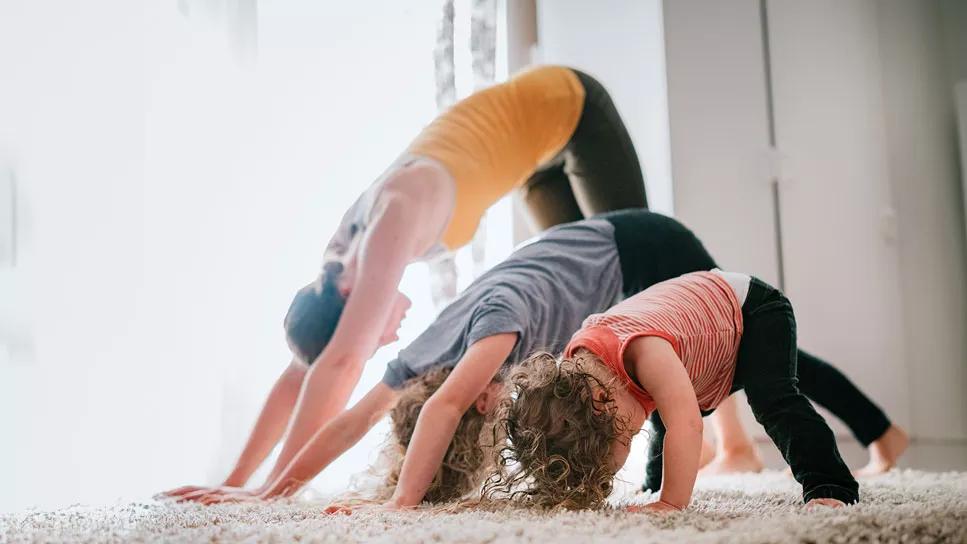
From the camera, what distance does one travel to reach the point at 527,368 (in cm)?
89

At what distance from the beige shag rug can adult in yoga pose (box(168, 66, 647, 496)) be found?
27 centimetres

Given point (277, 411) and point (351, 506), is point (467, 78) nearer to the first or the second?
point (277, 411)

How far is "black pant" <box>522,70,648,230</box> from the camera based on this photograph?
147cm

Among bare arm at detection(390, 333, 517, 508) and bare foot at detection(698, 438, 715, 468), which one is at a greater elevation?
bare arm at detection(390, 333, 517, 508)

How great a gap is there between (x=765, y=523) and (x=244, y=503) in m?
0.62

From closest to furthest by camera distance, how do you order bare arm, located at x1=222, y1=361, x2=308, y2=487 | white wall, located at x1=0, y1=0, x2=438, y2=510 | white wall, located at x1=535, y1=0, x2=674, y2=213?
1. white wall, located at x1=0, y1=0, x2=438, y2=510
2. bare arm, located at x1=222, y1=361, x2=308, y2=487
3. white wall, located at x1=535, y1=0, x2=674, y2=213

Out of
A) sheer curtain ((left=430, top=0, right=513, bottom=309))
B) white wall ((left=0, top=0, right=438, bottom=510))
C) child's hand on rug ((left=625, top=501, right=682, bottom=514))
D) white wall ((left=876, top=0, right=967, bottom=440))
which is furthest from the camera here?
sheer curtain ((left=430, top=0, right=513, bottom=309))

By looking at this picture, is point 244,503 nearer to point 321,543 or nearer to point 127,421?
point 127,421

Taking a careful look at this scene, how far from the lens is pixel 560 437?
836 mm

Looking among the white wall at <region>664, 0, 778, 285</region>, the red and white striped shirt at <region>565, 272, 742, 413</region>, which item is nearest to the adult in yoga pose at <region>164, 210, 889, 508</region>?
the red and white striped shirt at <region>565, 272, 742, 413</region>

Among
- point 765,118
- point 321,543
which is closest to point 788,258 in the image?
point 765,118

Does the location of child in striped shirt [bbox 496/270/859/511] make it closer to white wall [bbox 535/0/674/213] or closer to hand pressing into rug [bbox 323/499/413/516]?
hand pressing into rug [bbox 323/499/413/516]

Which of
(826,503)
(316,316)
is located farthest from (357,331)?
(826,503)

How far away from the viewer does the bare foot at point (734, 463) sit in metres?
1.43
